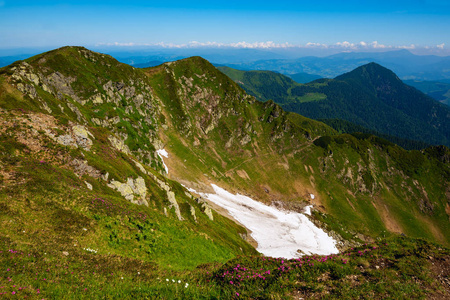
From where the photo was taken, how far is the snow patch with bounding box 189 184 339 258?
9944cm

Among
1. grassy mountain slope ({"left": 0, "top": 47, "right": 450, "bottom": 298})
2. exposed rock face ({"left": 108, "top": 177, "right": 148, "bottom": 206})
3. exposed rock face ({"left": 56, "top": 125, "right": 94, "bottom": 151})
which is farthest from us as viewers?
exposed rock face ({"left": 108, "top": 177, "right": 148, "bottom": 206})

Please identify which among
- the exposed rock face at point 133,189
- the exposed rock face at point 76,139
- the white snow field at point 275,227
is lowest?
the white snow field at point 275,227

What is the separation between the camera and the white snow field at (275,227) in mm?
99438

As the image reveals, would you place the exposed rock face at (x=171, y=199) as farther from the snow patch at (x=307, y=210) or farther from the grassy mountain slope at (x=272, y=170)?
the snow patch at (x=307, y=210)

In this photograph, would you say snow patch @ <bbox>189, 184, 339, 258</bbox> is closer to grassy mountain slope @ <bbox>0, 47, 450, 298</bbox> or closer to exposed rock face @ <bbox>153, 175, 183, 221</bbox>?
grassy mountain slope @ <bbox>0, 47, 450, 298</bbox>

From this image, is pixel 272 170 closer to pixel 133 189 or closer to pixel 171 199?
pixel 171 199

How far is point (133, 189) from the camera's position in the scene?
4803cm

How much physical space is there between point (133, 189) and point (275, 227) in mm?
91146

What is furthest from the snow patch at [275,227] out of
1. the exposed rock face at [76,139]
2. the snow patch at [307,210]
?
the exposed rock face at [76,139]

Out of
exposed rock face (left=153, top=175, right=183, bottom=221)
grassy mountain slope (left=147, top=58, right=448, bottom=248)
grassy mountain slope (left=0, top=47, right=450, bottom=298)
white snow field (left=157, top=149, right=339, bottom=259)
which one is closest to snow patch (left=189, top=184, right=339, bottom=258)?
white snow field (left=157, top=149, right=339, bottom=259)

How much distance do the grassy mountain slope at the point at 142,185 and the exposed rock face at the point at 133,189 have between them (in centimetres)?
29

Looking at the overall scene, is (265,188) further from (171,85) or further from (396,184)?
(396,184)

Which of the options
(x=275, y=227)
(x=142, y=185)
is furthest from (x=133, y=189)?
(x=275, y=227)

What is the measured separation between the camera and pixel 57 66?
118 metres
